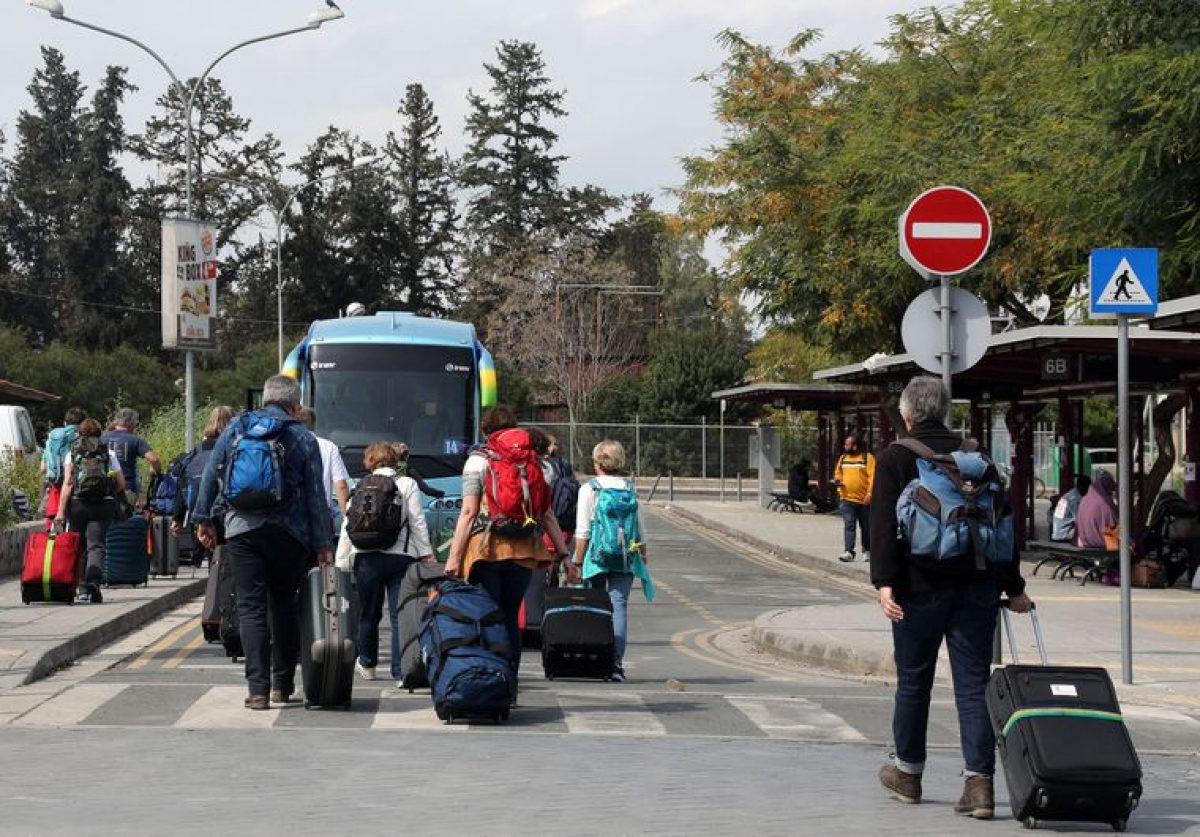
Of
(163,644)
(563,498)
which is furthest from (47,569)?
(563,498)

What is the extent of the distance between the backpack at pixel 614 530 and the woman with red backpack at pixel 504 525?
1784 millimetres

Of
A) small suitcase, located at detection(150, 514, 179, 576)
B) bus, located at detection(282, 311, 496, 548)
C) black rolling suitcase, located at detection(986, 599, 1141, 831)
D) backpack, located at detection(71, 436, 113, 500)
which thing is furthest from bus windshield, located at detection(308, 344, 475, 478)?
black rolling suitcase, located at detection(986, 599, 1141, 831)

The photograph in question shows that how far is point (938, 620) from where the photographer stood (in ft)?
26.3

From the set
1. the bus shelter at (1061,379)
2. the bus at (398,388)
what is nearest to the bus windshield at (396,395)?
the bus at (398,388)

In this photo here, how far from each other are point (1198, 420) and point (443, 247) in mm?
79237

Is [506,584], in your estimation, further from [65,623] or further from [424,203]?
[424,203]

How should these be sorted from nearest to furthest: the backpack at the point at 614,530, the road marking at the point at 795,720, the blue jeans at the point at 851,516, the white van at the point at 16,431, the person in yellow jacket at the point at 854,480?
the road marking at the point at 795,720
the backpack at the point at 614,530
the blue jeans at the point at 851,516
the person in yellow jacket at the point at 854,480
the white van at the point at 16,431

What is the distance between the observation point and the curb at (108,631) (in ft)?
42.4

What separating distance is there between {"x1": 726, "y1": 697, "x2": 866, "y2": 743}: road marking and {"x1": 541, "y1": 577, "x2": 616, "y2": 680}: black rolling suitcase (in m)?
1.06

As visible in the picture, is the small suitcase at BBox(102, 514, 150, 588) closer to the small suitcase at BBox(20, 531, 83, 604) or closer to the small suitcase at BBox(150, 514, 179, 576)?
the small suitcase at BBox(150, 514, 179, 576)

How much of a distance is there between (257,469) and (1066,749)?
4.97 meters

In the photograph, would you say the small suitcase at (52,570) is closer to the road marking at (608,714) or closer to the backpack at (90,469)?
the backpack at (90,469)

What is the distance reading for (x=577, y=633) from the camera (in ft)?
41.9

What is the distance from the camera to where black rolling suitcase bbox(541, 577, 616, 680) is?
1277cm
